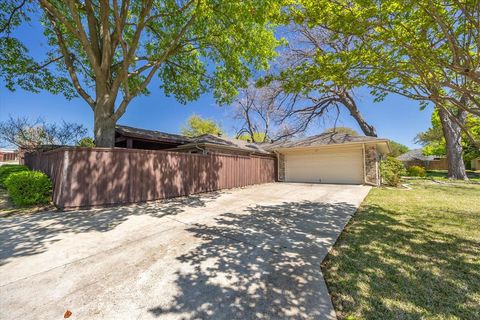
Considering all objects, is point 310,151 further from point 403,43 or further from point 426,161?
point 426,161

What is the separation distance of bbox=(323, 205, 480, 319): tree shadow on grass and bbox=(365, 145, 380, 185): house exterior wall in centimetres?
855

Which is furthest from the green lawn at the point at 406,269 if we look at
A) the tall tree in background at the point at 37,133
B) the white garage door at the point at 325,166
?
the tall tree in background at the point at 37,133

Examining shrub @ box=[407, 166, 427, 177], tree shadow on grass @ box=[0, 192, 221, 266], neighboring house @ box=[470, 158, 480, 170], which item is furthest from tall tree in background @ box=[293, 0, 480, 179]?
neighboring house @ box=[470, 158, 480, 170]

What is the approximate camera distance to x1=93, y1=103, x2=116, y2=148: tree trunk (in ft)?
22.5

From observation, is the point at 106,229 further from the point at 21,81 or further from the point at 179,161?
the point at 21,81

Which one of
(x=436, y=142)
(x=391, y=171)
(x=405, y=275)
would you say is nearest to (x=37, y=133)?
(x=405, y=275)

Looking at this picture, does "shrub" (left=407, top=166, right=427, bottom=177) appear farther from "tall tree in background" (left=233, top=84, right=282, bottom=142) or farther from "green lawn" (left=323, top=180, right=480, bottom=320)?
"green lawn" (left=323, top=180, right=480, bottom=320)

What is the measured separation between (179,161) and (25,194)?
15.0 ft

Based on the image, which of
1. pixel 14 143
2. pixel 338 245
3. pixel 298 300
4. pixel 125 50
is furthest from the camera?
pixel 14 143

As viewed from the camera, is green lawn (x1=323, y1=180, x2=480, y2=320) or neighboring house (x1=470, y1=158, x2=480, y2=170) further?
neighboring house (x1=470, y1=158, x2=480, y2=170)

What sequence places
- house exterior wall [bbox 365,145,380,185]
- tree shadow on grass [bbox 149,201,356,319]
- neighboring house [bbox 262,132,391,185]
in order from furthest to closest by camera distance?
neighboring house [bbox 262,132,391,185]
house exterior wall [bbox 365,145,380,185]
tree shadow on grass [bbox 149,201,356,319]

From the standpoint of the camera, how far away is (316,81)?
20.3ft

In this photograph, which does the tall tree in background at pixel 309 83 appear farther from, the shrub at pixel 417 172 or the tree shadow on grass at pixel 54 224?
the shrub at pixel 417 172

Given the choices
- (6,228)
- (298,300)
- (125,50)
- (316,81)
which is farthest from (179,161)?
(298,300)
